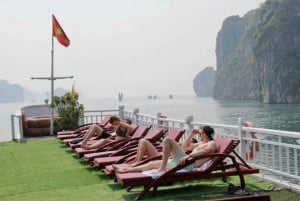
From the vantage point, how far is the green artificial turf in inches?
241

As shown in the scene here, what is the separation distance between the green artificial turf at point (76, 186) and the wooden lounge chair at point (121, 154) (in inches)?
11.5

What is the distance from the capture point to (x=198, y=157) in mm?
5766

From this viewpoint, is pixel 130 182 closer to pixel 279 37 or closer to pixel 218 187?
pixel 218 187

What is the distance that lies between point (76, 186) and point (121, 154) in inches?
48.2

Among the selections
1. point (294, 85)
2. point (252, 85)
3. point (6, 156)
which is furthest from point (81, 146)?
point (252, 85)

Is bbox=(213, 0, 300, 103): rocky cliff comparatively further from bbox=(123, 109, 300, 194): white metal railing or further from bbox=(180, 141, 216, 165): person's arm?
bbox=(180, 141, 216, 165): person's arm

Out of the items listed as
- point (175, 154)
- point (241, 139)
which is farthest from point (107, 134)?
point (175, 154)

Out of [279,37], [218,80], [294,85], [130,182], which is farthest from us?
[218,80]

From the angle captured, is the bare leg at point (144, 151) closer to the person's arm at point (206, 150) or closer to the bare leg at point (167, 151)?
the bare leg at point (167, 151)

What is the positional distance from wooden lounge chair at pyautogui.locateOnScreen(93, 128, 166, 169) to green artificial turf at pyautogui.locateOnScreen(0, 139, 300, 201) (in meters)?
0.29

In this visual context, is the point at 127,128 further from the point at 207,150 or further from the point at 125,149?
the point at 207,150

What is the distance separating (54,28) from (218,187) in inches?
506

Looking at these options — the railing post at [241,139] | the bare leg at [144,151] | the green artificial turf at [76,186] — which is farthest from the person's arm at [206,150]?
the railing post at [241,139]

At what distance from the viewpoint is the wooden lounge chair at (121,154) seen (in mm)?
7387
